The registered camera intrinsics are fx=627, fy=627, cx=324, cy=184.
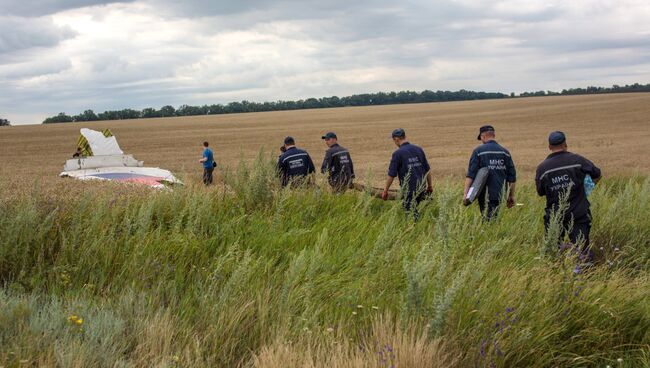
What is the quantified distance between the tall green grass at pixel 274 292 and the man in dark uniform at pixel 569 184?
482mm

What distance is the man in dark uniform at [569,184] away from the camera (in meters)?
6.81

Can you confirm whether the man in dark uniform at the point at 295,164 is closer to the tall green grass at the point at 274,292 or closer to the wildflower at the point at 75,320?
the tall green grass at the point at 274,292

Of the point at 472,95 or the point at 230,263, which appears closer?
the point at 230,263

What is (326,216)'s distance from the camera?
690 cm

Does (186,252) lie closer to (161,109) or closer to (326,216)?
(326,216)

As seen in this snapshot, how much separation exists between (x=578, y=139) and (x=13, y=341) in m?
38.6

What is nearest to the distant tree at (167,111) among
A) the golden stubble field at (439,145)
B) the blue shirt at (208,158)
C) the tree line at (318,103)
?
the tree line at (318,103)

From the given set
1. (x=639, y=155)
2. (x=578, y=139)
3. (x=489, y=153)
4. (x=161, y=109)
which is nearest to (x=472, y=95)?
(x=161, y=109)

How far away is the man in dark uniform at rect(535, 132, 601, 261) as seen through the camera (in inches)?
268

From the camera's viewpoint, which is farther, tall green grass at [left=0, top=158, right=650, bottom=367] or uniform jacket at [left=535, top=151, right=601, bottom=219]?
uniform jacket at [left=535, top=151, right=601, bottom=219]

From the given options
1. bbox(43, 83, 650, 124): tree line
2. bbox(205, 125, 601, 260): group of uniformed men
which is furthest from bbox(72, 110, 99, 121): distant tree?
bbox(205, 125, 601, 260): group of uniformed men

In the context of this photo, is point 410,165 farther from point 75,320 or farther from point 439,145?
point 439,145

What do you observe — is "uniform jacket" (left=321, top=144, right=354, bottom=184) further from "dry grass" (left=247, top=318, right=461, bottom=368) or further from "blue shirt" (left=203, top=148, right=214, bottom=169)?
"blue shirt" (left=203, top=148, right=214, bottom=169)

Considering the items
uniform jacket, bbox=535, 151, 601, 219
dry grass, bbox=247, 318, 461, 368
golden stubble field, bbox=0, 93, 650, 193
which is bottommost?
golden stubble field, bbox=0, 93, 650, 193
